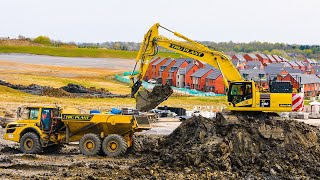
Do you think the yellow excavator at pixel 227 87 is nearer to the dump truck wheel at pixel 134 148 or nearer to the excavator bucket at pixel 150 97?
the excavator bucket at pixel 150 97

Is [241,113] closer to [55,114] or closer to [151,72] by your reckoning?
[55,114]

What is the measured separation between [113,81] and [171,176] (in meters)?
59.9

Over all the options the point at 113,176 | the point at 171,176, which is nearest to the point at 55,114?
the point at 113,176

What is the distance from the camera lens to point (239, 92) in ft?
74.8

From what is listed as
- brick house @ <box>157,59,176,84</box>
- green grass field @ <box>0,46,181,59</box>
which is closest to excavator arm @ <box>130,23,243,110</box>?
brick house @ <box>157,59,176,84</box>

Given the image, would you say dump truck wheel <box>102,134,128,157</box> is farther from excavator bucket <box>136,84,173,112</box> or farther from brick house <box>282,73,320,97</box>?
brick house <box>282,73,320,97</box>

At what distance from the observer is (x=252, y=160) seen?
20.1 metres

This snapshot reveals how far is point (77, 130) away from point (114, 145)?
1.77m

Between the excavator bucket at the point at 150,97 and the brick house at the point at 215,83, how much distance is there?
42.1 m

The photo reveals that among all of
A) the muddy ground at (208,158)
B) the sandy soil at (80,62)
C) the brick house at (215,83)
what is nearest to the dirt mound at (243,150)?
the muddy ground at (208,158)

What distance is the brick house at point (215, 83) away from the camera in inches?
2798

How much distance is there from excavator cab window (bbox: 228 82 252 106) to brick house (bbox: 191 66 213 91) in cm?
5124

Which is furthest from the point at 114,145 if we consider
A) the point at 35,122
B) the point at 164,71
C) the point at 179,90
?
the point at 164,71

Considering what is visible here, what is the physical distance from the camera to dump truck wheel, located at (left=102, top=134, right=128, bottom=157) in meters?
21.9
